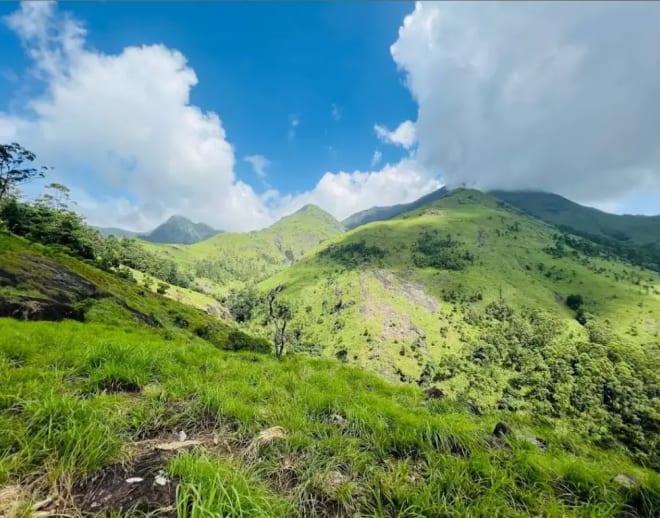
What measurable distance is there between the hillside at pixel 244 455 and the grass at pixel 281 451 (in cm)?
2

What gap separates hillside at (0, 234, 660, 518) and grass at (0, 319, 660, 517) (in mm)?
22

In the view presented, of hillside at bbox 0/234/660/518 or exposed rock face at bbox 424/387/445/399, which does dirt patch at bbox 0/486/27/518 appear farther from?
exposed rock face at bbox 424/387/445/399

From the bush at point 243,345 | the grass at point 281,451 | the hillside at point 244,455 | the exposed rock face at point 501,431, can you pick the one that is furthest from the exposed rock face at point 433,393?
the bush at point 243,345

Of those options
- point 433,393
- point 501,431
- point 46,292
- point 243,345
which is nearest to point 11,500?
point 501,431

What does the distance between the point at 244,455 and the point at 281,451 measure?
23.1 inches

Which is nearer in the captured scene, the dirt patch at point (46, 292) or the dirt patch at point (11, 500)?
the dirt patch at point (11, 500)

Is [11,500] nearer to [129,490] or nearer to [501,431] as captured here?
[129,490]

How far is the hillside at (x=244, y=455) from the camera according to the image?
3807 millimetres

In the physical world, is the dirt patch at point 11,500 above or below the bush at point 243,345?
above

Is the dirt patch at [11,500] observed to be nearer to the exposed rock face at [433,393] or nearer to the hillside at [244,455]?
the hillside at [244,455]

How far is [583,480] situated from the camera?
16.9 ft

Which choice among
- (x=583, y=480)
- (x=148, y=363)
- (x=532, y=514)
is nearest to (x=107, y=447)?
(x=148, y=363)

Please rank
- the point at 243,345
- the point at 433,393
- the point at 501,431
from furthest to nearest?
1. the point at 243,345
2. the point at 433,393
3. the point at 501,431

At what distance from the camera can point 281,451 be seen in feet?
17.4
